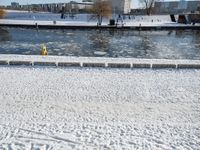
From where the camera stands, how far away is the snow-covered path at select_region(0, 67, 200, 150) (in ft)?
23.5

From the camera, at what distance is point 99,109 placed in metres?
9.13

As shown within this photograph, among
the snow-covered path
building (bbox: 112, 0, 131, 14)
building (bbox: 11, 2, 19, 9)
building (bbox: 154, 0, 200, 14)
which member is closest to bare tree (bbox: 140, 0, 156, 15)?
building (bbox: 112, 0, 131, 14)

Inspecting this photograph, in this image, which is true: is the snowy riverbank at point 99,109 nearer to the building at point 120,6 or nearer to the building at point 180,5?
the building at point 120,6

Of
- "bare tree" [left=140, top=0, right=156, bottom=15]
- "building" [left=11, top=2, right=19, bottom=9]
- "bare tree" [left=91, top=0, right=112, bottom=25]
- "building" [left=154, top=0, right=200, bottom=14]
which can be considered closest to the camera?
"bare tree" [left=91, top=0, right=112, bottom=25]

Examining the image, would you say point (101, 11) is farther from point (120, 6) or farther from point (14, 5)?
point (14, 5)

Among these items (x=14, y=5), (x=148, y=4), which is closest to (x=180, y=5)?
(x=148, y=4)

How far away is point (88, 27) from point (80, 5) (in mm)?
61758

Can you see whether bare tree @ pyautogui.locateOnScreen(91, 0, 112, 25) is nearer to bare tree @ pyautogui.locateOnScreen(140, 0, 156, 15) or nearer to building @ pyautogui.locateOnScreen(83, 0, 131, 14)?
bare tree @ pyautogui.locateOnScreen(140, 0, 156, 15)

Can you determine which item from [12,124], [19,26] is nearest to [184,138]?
[12,124]

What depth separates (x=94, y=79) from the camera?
12.4 metres

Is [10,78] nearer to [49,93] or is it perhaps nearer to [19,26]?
[49,93]

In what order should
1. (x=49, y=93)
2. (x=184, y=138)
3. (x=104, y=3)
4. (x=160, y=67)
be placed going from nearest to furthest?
(x=184, y=138) < (x=49, y=93) < (x=160, y=67) < (x=104, y=3)

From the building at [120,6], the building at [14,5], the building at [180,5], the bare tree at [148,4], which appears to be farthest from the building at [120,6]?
the building at [14,5]

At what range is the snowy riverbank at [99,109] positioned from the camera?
7.15 meters
